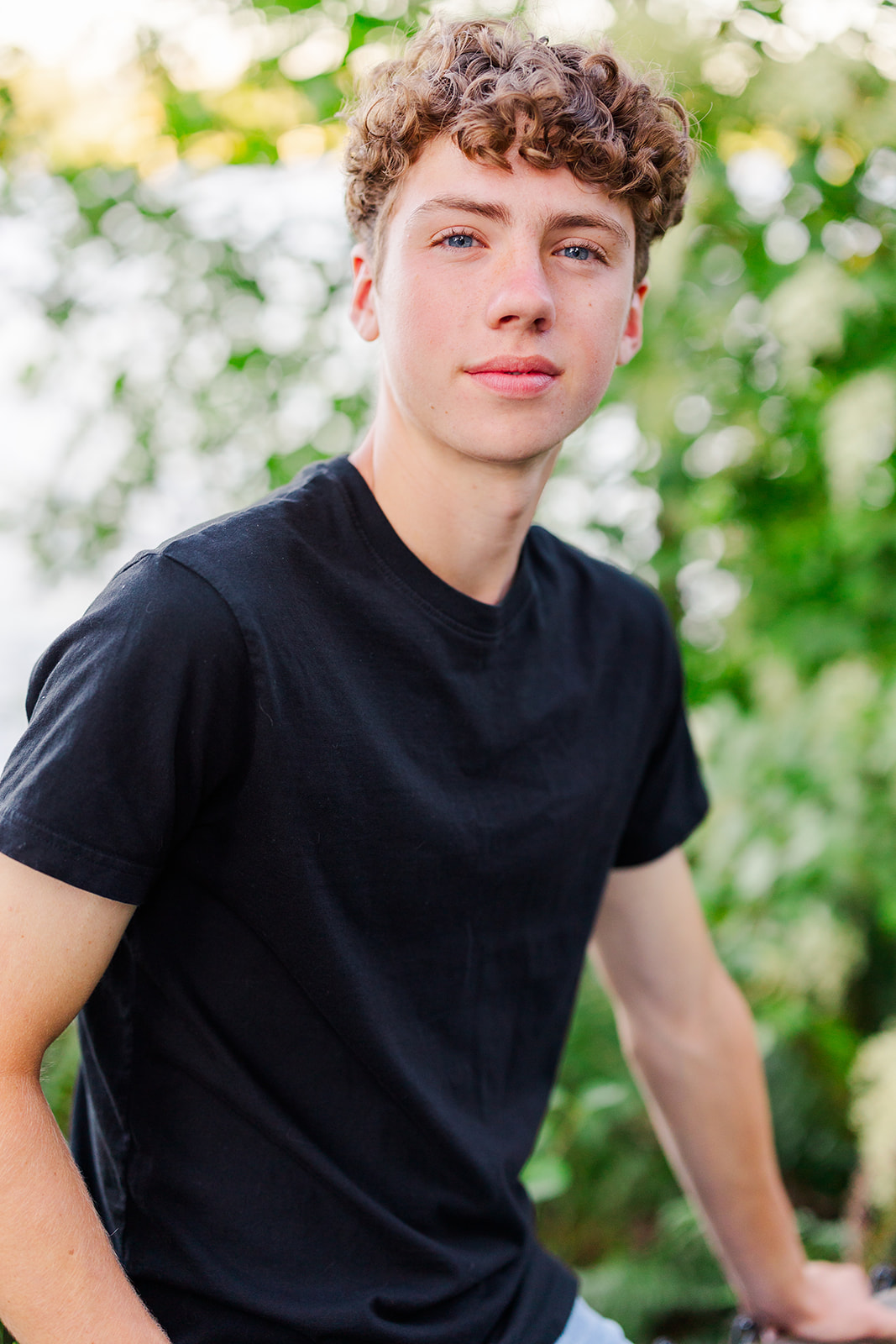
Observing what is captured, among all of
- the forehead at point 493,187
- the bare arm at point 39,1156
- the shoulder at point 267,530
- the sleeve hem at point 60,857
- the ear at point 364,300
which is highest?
the forehead at point 493,187

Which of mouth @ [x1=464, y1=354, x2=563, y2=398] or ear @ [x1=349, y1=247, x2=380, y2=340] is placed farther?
ear @ [x1=349, y1=247, x2=380, y2=340]

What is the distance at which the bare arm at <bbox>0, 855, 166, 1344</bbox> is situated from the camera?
3.29 ft

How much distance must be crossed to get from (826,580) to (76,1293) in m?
2.14

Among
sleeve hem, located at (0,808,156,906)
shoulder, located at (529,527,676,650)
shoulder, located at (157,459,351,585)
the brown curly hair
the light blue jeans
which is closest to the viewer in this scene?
sleeve hem, located at (0,808,156,906)

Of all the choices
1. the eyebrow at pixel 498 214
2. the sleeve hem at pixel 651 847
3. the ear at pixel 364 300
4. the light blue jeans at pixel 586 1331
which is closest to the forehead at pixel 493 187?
the eyebrow at pixel 498 214

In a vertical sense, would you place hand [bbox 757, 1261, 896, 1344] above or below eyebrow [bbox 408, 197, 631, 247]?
below

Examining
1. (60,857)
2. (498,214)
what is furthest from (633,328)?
(60,857)

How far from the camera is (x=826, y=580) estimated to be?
2.62 m

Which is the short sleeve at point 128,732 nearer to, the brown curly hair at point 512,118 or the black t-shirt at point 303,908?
the black t-shirt at point 303,908

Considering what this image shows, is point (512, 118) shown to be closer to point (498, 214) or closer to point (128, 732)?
point (498, 214)

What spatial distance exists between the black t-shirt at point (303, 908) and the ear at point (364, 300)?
25 centimetres

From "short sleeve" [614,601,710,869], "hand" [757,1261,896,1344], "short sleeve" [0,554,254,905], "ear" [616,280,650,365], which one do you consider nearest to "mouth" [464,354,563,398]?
"ear" [616,280,650,365]

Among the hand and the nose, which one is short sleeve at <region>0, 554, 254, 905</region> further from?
the hand

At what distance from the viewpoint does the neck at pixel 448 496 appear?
1.36m
